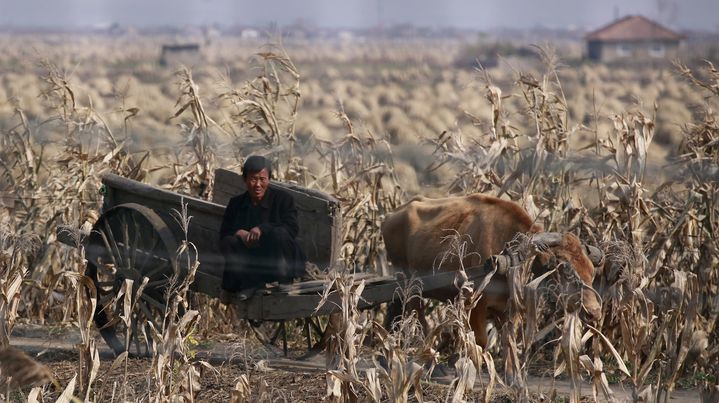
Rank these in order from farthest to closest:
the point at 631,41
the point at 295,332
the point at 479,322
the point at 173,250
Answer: the point at 631,41 < the point at 295,332 < the point at 479,322 < the point at 173,250

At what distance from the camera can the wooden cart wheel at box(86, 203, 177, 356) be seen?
8652mm

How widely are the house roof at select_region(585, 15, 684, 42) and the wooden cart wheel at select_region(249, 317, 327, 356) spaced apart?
8477 centimetres

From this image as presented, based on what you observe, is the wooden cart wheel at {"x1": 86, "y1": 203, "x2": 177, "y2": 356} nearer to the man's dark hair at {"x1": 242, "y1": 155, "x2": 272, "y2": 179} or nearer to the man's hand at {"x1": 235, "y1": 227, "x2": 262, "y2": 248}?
the man's hand at {"x1": 235, "y1": 227, "x2": 262, "y2": 248}

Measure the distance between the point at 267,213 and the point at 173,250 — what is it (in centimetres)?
76

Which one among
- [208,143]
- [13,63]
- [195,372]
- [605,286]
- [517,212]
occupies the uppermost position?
[13,63]

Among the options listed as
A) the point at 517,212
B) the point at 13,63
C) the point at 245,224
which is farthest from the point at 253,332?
the point at 13,63

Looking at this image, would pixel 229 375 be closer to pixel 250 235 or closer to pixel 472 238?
pixel 250 235

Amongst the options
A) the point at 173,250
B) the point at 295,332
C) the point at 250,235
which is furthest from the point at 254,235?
the point at 295,332

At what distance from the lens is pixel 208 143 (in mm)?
10867

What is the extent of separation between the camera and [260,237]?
27.3 feet

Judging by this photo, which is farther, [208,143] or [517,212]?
[208,143]

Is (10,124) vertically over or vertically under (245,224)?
over

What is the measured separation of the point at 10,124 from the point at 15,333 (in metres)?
3.88

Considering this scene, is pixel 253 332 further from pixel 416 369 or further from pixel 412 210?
pixel 416 369
